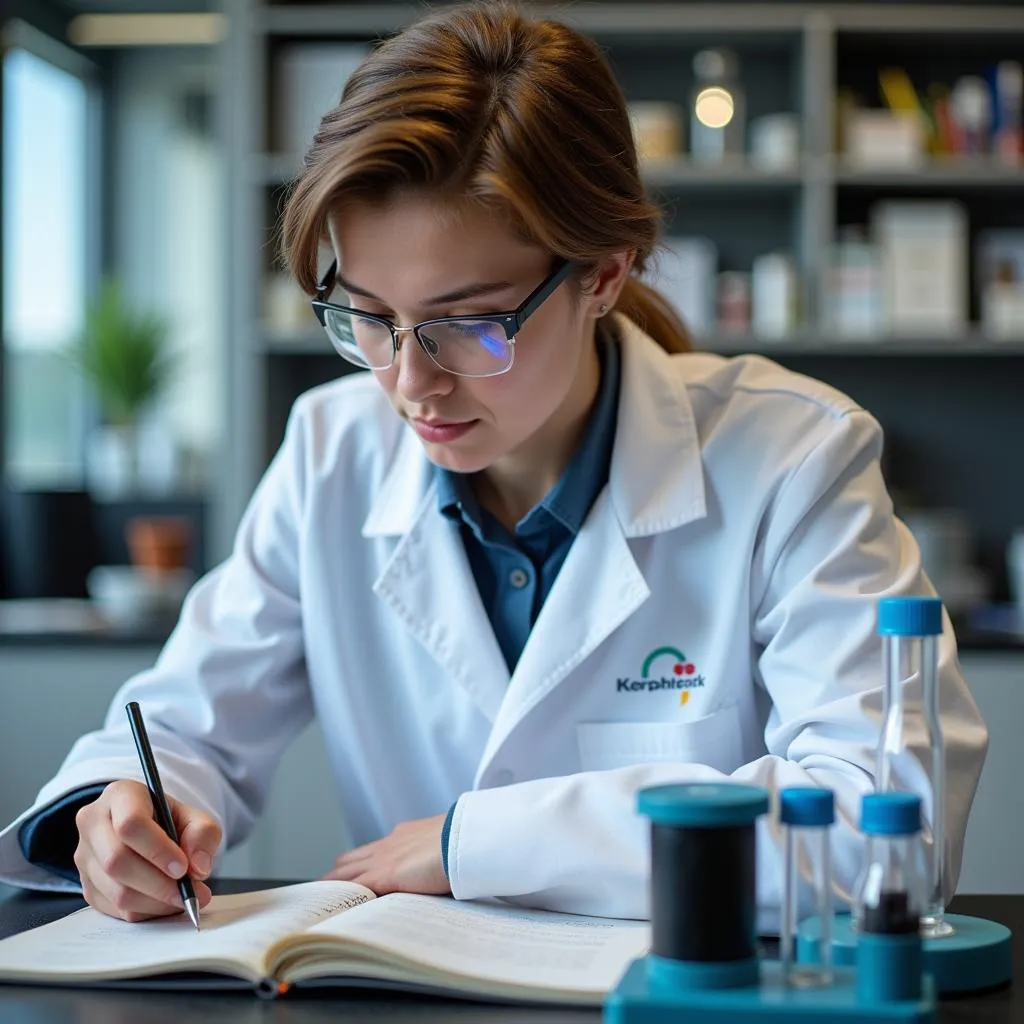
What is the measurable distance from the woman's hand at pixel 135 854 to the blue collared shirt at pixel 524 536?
1.39 feet

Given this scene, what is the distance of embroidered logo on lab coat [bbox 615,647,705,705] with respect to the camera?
142 cm

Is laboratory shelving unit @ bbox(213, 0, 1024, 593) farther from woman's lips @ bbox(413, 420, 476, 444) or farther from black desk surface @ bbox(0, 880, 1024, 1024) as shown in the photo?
black desk surface @ bbox(0, 880, 1024, 1024)

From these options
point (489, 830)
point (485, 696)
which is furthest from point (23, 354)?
point (489, 830)

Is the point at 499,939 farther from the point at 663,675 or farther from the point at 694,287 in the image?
the point at 694,287

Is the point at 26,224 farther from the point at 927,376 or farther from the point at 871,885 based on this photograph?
the point at 871,885

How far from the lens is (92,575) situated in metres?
3.66

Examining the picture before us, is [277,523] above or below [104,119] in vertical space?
below

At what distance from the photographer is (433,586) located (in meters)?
1.49

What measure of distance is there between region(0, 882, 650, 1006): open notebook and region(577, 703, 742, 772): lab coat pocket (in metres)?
0.32

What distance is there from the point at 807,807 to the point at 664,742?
58 cm

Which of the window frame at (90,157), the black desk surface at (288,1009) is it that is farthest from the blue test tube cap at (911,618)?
the window frame at (90,157)

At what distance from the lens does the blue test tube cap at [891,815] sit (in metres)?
0.77

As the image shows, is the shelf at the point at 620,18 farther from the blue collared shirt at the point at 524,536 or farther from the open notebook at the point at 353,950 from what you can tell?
the open notebook at the point at 353,950

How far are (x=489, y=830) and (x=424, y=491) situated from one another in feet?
1.67
